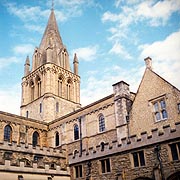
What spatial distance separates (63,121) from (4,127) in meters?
8.06

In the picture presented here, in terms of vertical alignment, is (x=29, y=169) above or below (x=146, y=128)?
below

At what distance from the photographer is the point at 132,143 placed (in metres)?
22.0

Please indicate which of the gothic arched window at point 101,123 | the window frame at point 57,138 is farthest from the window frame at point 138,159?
the window frame at point 57,138

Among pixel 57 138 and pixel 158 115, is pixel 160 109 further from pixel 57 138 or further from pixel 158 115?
pixel 57 138

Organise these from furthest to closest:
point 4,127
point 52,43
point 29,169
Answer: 1. point 52,43
2. point 4,127
3. point 29,169

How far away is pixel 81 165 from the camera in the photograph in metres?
25.8

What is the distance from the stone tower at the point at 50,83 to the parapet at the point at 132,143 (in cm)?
2021

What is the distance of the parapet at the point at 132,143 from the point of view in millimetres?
19741

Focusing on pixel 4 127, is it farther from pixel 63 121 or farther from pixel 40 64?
pixel 40 64

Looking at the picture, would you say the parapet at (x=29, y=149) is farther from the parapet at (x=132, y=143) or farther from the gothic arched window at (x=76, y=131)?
the parapet at (x=132, y=143)

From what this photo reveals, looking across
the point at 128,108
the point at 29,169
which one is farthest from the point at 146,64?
the point at 29,169

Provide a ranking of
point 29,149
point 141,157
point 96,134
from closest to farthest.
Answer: point 141,157 < point 29,149 < point 96,134

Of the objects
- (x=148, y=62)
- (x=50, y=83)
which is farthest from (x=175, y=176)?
(x=50, y=83)

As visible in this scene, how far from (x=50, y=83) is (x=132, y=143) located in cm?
2793
